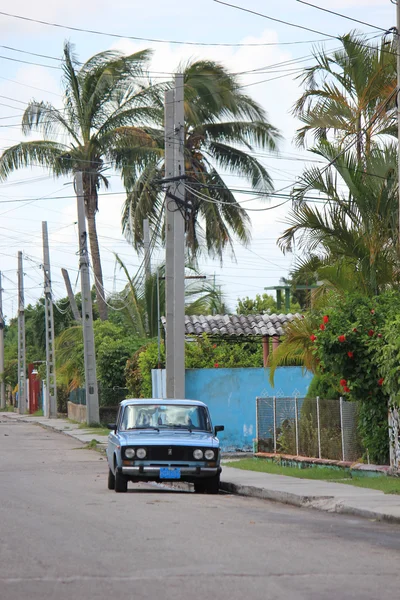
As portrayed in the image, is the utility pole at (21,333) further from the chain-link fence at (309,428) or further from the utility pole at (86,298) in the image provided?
the chain-link fence at (309,428)

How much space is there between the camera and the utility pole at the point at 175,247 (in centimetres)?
2445

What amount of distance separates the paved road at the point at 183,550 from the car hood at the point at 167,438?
86 cm

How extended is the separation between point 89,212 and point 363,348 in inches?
1078

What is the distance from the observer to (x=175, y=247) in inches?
968

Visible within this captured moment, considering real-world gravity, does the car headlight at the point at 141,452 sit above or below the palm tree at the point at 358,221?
below

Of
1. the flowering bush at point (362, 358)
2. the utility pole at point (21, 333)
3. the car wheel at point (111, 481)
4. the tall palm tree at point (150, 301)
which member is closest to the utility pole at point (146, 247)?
the tall palm tree at point (150, 301)

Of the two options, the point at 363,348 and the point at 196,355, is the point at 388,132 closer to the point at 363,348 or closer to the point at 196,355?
the point at 363,348

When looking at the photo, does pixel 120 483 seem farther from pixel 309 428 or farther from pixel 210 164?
pixel 210 164

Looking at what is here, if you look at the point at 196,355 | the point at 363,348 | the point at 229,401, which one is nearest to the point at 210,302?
the point at 196,355

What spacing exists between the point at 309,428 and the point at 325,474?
99.1 inches

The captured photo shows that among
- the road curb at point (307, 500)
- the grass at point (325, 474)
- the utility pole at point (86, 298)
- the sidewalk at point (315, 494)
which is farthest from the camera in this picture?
the utility pole at point (86, 298)

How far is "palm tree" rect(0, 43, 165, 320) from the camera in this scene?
42.7 m

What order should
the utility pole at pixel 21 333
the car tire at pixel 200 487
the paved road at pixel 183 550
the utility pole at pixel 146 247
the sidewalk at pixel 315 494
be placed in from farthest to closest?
the utility pole at pixel 21 333 → the utility pole at pixel 146 247 → the car tire at pixel 200 487 → the sidewalk at pixel 315 494 → the paved road at pixel 183 550

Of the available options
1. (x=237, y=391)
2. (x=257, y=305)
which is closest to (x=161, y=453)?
(x=237, y=391)
